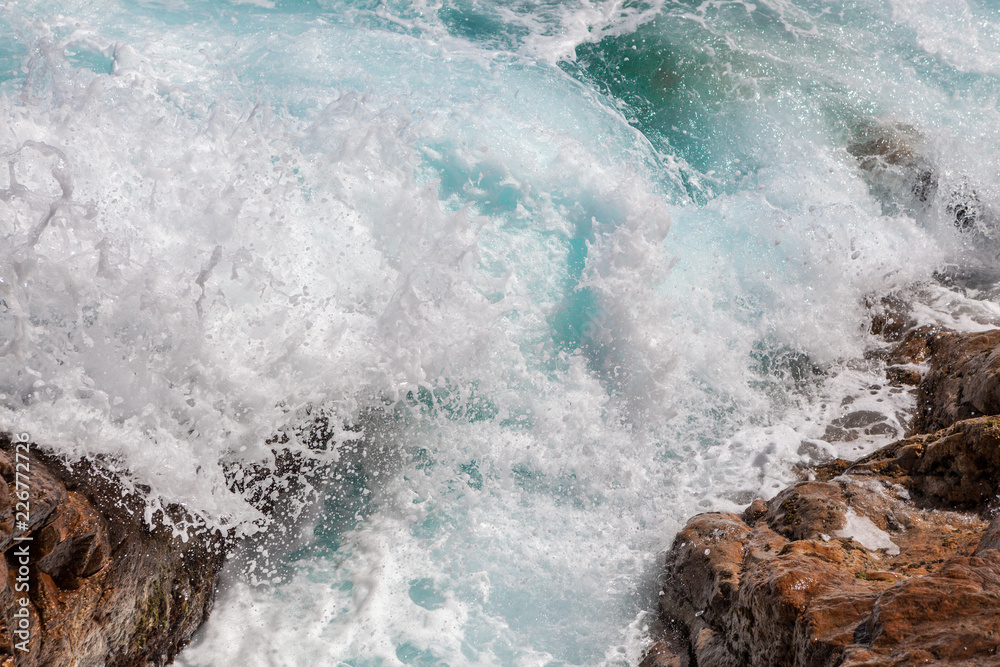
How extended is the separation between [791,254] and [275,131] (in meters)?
5.01

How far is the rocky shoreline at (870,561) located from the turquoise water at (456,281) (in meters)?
0.40

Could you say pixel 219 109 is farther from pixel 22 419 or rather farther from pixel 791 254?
pixel 791 254

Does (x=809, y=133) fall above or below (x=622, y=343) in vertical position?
above

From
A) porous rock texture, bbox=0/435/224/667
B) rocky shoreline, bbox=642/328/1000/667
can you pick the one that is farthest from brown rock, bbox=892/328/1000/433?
porous rock texture, bbox=0/435/224/667

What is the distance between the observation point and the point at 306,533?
3.76 meters

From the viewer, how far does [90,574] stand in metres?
2.88

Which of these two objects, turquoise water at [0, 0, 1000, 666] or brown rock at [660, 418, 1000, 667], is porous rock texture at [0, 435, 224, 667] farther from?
brown rock at [660, 418, 1000, 667]

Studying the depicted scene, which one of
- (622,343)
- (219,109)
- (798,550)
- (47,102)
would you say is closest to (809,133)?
(622,343)

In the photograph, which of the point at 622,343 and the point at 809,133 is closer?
the point at 622,343

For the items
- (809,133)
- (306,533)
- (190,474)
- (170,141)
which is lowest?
(306,533)

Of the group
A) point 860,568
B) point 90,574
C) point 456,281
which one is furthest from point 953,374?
point 90,574

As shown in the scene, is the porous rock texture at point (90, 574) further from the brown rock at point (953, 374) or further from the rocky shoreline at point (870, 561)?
the brown rock at point (953, 374)

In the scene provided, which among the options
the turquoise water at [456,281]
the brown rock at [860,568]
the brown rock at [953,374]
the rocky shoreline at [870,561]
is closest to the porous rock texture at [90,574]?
the turquoise water at [456,281]

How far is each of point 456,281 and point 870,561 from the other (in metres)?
3.26
